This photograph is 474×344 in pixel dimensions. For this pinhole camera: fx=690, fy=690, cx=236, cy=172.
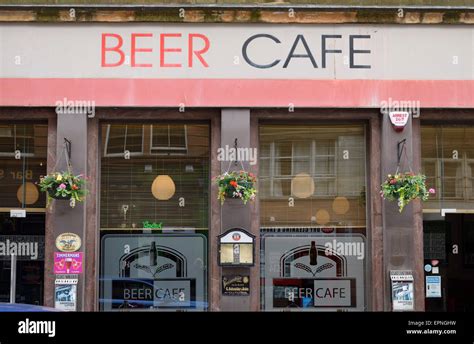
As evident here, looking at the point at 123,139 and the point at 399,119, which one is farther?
the point at 123,139

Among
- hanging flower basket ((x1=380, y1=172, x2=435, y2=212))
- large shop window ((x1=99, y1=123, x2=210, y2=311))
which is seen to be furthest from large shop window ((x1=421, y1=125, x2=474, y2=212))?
large shop window ((x1=99, y1=123, x2=210, y2=311))

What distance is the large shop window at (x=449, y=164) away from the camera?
11820 millimetres

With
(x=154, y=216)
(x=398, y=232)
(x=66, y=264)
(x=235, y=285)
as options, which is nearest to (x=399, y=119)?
(x=398, y=232)

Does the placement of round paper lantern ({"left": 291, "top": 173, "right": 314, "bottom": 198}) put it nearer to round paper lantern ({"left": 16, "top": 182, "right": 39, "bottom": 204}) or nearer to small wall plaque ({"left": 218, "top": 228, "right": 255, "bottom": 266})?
small wall plaque ({"left": 218, "top": 228, "right": 255, "bottom": 266})

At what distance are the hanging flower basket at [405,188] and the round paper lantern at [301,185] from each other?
4.28ft

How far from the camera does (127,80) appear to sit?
37.7 ft

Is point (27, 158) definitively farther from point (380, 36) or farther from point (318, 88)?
point (380, 36)

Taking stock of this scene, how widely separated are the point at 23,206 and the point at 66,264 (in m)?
1.34

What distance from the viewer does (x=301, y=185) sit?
38.9 ft

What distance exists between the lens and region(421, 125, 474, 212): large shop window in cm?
1182

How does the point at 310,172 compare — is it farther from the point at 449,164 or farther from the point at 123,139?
the point at 123,139

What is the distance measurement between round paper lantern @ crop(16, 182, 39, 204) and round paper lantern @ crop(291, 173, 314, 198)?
14.3ft

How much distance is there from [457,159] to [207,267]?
4706mm
